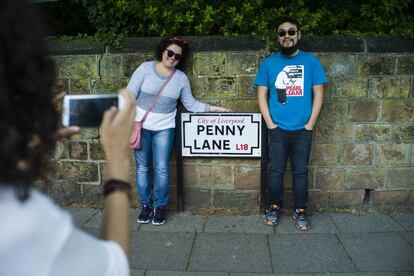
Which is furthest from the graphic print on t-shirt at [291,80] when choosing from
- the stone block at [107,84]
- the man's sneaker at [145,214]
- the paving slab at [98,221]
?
the paving slab at [98,221]

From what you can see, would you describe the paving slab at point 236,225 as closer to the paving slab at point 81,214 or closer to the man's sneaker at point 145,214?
the man's sneaker at point 145,214

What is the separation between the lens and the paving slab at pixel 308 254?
351 cm

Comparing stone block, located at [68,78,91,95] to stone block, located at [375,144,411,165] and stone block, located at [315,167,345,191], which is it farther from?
stone block, located at [375,144,411,165]

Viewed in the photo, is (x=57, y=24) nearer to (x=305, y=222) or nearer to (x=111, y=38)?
(x=111, y=38)

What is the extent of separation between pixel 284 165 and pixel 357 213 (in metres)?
1.05

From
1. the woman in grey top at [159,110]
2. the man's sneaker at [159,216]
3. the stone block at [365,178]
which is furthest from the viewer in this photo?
the stone block at [365,178]

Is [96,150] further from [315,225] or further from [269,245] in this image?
[315,225]

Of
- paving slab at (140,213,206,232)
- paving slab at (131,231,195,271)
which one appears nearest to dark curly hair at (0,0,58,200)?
paving slab at (131,231,195,271)

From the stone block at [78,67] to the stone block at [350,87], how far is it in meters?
Result: 2.58

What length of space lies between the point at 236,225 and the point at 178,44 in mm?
1923

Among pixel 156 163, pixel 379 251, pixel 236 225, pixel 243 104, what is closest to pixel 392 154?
pixel 379 251

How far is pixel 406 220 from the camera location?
176 inches

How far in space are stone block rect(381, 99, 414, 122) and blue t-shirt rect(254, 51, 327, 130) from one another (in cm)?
86

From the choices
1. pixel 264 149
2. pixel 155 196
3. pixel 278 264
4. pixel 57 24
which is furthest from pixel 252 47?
pixel 57 24
